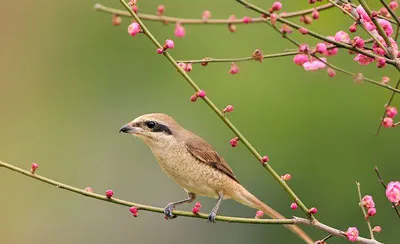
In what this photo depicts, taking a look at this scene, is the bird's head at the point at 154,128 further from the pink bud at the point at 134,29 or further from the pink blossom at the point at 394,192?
the pink blossom at the point at 394,192

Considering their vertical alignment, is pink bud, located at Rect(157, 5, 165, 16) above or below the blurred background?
below

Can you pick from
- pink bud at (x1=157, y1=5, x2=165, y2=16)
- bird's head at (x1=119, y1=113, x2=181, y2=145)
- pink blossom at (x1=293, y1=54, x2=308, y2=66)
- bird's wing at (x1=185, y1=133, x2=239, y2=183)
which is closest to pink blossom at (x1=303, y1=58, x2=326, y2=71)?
pink blossom at (x1=293, y1=54, x2=308, y2=66)

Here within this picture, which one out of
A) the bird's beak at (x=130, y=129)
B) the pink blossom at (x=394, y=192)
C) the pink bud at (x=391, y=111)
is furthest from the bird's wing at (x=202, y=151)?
the pink blossom at (x=394, y=192)

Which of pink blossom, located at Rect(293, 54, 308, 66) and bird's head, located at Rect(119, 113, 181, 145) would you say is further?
bird's head, located at Rect(119, 113, 181, 145)

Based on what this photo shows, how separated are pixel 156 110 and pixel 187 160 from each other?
5879 mm

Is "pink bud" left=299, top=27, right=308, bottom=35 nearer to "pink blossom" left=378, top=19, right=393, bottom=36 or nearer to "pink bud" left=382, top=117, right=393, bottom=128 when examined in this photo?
"pink blossom" left=378, top=19, right=393, bottom=36

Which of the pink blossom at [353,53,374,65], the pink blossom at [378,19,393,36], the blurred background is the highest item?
Answer: the blurred background

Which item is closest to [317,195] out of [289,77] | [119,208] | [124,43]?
[289,77]

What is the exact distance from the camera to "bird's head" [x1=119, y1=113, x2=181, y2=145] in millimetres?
3943

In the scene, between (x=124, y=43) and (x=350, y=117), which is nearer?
(x=350, y=117)

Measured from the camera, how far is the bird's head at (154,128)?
12.9ft

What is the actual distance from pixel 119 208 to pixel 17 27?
12.2ft

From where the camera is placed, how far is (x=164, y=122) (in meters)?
4.07

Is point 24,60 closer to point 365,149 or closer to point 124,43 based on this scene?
point 124,43
